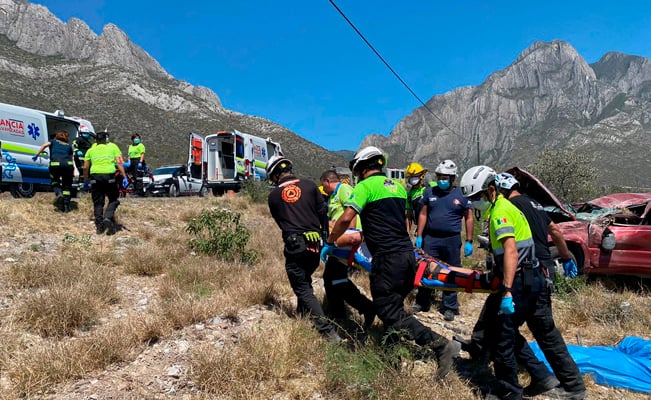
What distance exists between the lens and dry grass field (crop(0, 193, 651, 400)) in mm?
3006

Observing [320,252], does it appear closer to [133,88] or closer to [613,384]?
[613,384]

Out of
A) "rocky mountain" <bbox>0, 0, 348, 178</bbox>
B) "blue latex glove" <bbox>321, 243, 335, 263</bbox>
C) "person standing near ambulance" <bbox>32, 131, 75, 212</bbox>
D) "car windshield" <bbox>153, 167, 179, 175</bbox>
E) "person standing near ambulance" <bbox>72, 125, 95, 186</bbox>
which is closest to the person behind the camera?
"blue latex glove" <bbox>321, 243, 335, 263</bbox>

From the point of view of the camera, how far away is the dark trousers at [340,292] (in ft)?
14.3

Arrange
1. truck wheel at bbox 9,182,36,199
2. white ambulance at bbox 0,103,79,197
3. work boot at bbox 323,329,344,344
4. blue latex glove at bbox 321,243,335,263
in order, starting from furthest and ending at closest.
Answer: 1. truck wheel at bbox 9,182,36,199
2. white ambulance at bbox 0,103,79,197
3. blue latex glove at bbox 321,243,335,263
4. work boot at bbox 323,329,344,344

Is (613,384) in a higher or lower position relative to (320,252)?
lower

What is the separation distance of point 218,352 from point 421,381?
5.39 feet

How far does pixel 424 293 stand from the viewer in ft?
18.1

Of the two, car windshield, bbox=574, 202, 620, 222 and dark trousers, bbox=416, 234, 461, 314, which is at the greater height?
car windshield, bbox=574, 202, 620, 222

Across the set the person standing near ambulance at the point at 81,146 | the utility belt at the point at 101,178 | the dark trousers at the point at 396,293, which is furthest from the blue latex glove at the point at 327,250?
the person standing near ambulance at the point at 81,146

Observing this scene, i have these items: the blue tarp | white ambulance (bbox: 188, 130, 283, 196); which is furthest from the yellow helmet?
white ambulance (bbox: 188, 130, 283, 196)

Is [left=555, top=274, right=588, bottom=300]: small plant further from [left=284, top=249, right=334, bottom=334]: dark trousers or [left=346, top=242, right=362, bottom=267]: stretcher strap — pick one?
[left=284, top=249, right=334, bottom=334]: dark trousers

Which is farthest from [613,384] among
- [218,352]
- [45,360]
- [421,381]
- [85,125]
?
[85,125]

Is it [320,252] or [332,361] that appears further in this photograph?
[320,252]

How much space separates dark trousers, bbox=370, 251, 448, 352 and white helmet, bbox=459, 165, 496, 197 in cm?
87
